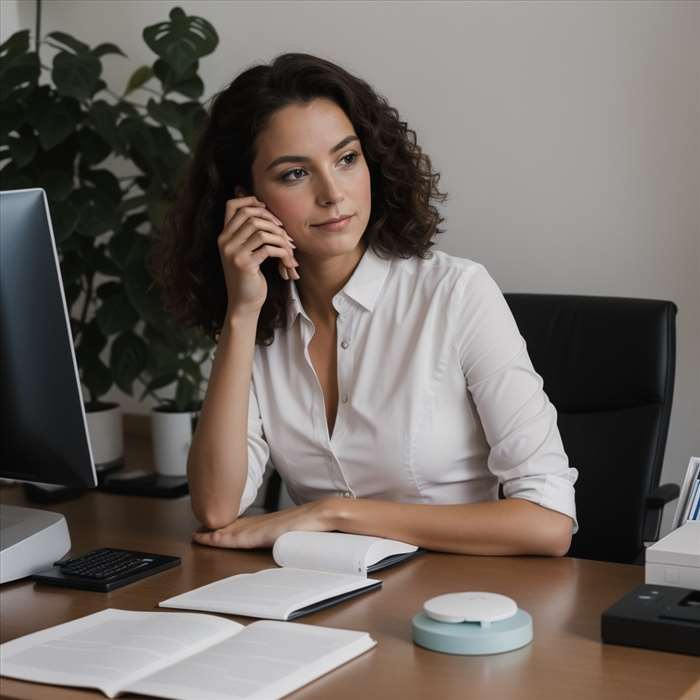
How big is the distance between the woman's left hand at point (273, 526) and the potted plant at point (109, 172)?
0.90m

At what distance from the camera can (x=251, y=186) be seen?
214cm

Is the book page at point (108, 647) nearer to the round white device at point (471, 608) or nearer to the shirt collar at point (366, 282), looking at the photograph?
the round white device at point (471, 608)

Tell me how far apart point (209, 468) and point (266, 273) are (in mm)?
404

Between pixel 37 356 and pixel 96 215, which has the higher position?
pixel 96 215

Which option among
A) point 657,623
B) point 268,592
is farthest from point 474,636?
point 268,592

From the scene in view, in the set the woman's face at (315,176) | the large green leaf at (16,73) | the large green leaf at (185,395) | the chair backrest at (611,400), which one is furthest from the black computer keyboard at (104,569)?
the large green leaf at (16,73)

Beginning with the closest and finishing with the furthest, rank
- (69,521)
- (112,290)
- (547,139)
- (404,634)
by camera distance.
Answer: (404,634), (69,521), (547,139), (112,290)

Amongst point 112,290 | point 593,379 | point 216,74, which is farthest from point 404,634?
point 216,74

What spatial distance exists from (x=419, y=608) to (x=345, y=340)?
26.1 inches

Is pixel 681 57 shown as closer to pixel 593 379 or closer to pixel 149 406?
pixel 593 379

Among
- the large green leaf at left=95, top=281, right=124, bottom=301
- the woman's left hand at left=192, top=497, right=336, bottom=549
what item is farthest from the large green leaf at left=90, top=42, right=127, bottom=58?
the woman's left hand at left=192, top=497, right=336, bottom=549

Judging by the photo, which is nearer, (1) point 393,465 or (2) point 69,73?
(1) point 393,465

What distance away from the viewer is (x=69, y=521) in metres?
2.18

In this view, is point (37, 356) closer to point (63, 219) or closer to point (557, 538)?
point (557, 538)
